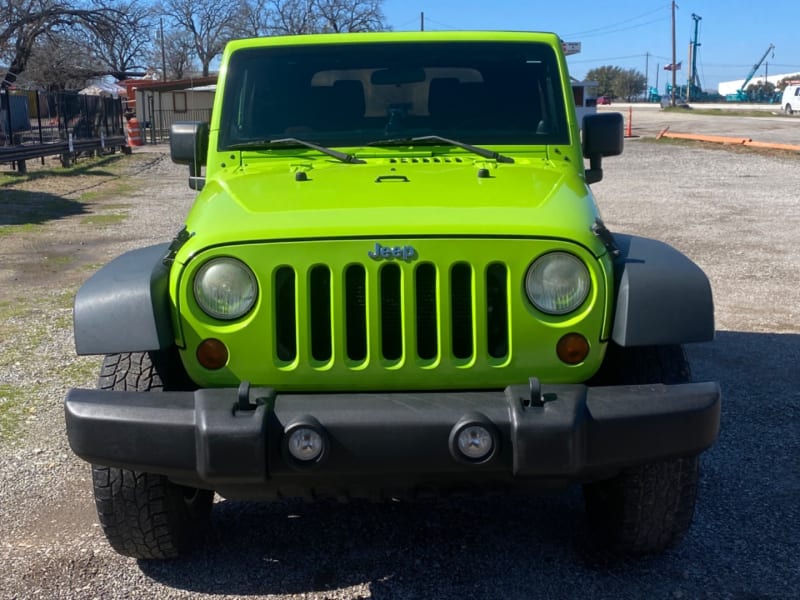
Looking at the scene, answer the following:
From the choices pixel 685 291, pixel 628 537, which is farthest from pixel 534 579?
pixel 685 291

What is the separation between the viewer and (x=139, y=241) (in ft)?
37.9

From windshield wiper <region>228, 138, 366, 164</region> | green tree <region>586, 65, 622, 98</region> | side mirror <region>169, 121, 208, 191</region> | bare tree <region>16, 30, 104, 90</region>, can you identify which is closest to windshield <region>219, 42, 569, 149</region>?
windshield wiper <region>228, 138, 366, 164</region>

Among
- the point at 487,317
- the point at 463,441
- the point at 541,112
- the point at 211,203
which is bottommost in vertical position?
the point at 463,441

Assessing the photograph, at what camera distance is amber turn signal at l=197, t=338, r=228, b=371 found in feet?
9.80

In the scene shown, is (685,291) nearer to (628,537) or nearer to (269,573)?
(628,537)

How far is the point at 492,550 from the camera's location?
3635 mm

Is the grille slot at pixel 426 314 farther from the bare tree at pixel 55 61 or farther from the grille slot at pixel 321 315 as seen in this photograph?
the bare tree at pixel 55 61

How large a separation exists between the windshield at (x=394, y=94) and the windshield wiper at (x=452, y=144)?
51 millimetres

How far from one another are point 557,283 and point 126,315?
52.5 inches

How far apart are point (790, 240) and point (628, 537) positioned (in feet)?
28.6

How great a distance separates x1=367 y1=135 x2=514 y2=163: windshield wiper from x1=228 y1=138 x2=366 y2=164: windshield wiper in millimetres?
161

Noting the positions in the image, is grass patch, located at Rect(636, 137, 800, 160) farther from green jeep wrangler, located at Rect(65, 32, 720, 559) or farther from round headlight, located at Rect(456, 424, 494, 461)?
round headlight, located at Rect(456, 424, 494, 461)

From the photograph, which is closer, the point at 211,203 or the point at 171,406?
the point at 171,406

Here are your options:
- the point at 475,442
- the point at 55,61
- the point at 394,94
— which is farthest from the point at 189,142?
the point at 55,61
